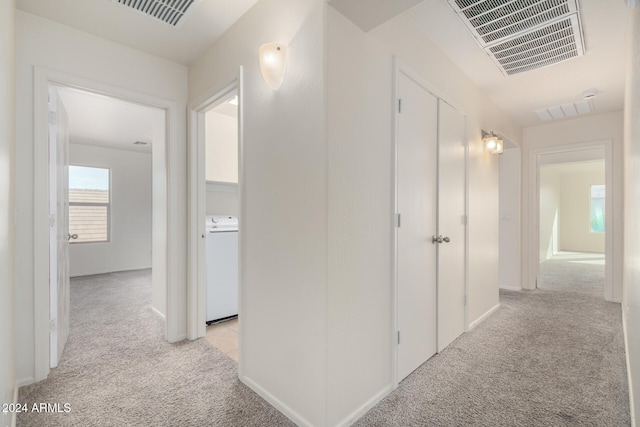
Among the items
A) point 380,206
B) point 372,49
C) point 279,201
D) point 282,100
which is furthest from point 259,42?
point 380,206

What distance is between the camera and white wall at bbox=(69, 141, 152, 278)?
543cm

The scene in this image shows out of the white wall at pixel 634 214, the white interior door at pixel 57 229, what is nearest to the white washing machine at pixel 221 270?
the white interior door at pixel 57 229

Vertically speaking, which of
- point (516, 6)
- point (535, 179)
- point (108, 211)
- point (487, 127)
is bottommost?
point (108, 211)

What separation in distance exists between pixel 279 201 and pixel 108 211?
568 centimetres

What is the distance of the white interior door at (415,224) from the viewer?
1946 mm

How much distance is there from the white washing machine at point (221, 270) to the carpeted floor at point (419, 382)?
49cm

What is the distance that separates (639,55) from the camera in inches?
45.9

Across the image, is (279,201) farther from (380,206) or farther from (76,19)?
(76,19)

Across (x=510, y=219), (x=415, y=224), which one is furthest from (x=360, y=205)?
(x=510, y=219)

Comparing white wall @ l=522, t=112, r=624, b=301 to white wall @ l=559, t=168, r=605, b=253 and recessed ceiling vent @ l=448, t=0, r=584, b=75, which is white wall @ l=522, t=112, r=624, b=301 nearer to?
recessed ceiling vent @ l=448, t=0, r=584, b=75

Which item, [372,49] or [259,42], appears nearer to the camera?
[372,49]

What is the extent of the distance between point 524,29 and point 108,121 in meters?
4.88

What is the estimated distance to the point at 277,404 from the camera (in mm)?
1680

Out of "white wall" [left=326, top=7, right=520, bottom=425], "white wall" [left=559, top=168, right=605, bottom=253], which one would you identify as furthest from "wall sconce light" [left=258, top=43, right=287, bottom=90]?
"white wall" [left=559, top=168, right=605, bottom=253]
